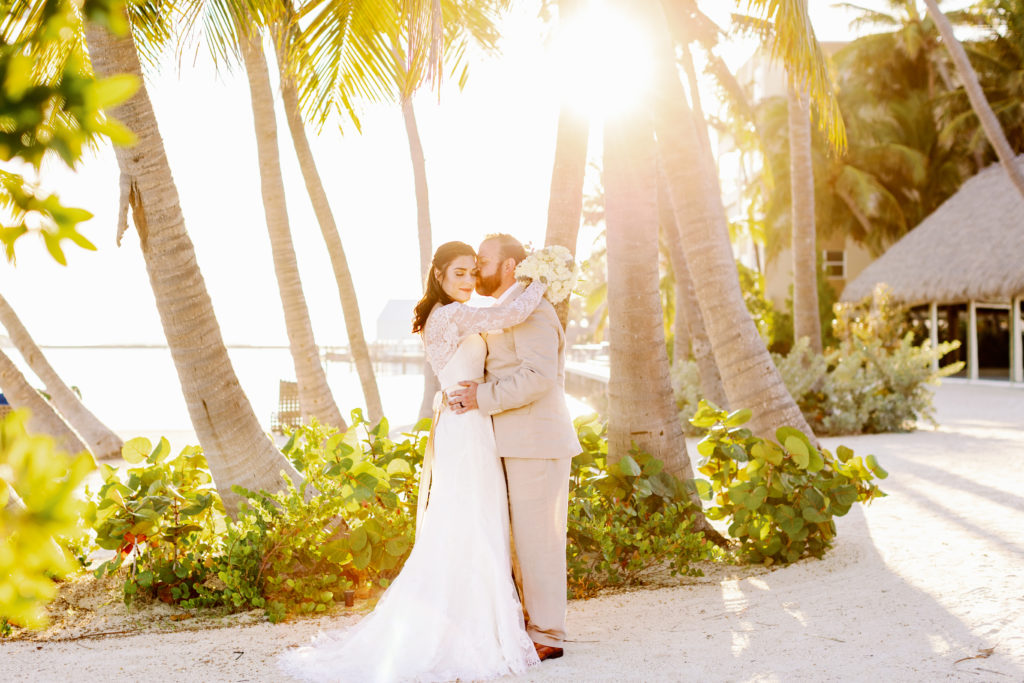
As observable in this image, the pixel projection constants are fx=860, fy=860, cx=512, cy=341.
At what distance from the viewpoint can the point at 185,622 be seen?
4.48m

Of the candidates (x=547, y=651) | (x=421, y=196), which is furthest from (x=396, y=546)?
(x=421, y=196)

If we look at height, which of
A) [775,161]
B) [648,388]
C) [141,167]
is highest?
[775,161]

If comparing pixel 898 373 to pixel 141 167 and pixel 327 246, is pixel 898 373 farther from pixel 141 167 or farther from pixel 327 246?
pixel 141 167

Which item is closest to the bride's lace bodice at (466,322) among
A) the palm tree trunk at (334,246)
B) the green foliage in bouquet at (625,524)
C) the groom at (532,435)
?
the groom at (532,435)

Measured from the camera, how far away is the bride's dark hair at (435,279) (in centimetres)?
401

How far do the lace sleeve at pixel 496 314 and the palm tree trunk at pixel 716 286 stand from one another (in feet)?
8.90

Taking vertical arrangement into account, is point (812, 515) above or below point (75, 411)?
below

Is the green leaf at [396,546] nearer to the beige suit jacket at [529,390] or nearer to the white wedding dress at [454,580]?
the white wedding dress at [454,580]

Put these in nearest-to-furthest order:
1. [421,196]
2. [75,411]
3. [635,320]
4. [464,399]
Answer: [464,399]
[635,320]
[75,411]
[421,196]

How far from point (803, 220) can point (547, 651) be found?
11.9 meters

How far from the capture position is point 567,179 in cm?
562

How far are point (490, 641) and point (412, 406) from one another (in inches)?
768

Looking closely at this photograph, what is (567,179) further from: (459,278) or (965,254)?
(965,254)

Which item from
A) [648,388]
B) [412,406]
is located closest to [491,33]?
[648,388]
